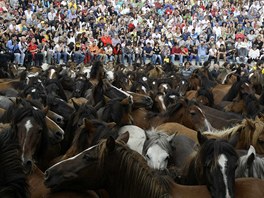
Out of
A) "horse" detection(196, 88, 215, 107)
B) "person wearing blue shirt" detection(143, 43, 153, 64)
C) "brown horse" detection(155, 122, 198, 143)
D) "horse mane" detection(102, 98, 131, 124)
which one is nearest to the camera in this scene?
"horse mane" detection(102, 98, 131, 124)

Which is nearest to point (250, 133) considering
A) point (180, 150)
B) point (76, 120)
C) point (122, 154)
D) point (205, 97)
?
point (180, 150)

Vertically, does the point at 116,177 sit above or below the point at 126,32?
above

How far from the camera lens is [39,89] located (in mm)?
9984

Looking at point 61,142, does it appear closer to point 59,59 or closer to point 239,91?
point 239,91

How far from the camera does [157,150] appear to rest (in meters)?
6.13

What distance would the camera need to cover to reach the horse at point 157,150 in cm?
598

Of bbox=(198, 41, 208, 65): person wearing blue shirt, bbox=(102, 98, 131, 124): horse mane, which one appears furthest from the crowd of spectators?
bbox=(102, 98, 131, 124): horse mane

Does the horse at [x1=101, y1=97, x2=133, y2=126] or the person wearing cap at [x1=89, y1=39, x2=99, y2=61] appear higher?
the horse at [x1=101, y1=97, x2=133, y2=126]

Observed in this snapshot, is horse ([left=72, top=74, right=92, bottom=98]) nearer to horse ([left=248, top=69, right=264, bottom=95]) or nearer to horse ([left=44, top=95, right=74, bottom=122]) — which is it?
horse ([left=44, top=95, right=74, bottom=122])

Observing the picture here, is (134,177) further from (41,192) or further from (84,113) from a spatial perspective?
(84,113)

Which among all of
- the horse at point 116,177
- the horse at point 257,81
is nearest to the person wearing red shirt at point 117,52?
the horse at point 257,81

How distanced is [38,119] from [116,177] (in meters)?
1.88

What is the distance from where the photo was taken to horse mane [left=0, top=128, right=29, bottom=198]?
3.91 metres

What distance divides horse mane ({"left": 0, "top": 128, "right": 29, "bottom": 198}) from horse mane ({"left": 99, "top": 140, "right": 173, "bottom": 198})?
925 mm
